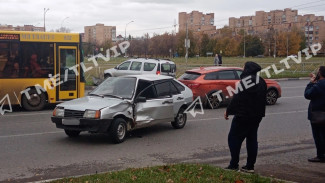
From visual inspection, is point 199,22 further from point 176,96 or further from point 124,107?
point 124,107

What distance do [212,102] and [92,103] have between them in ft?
23.5

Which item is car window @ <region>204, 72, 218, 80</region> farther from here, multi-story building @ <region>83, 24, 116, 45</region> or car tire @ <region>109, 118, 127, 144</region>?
multi-story building @ <region>83, 24, 116, 45</region>

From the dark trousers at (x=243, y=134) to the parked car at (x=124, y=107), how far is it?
10.7ft

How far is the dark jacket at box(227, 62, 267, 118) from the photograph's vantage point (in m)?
6.57

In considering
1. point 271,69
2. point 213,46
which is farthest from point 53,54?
point 213,46

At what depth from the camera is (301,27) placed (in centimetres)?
8381

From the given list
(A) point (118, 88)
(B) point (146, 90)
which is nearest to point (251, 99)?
(B) point (146, 90)

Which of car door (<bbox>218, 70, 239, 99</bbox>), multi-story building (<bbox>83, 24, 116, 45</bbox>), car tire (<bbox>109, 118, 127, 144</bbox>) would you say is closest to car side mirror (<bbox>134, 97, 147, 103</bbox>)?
car tire (<bbox>109, 118, 127, 144</bbox>)

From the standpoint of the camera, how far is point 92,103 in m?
9.47

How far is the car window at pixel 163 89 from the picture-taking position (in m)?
10.8

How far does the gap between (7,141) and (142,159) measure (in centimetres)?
351

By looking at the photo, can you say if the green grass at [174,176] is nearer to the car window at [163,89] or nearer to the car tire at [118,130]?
the car tire at [118,130]

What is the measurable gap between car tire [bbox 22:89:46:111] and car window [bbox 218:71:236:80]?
6.78 meters

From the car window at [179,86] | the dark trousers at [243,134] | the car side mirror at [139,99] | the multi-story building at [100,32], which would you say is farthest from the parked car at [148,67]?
the multi-story building at [100,32]
